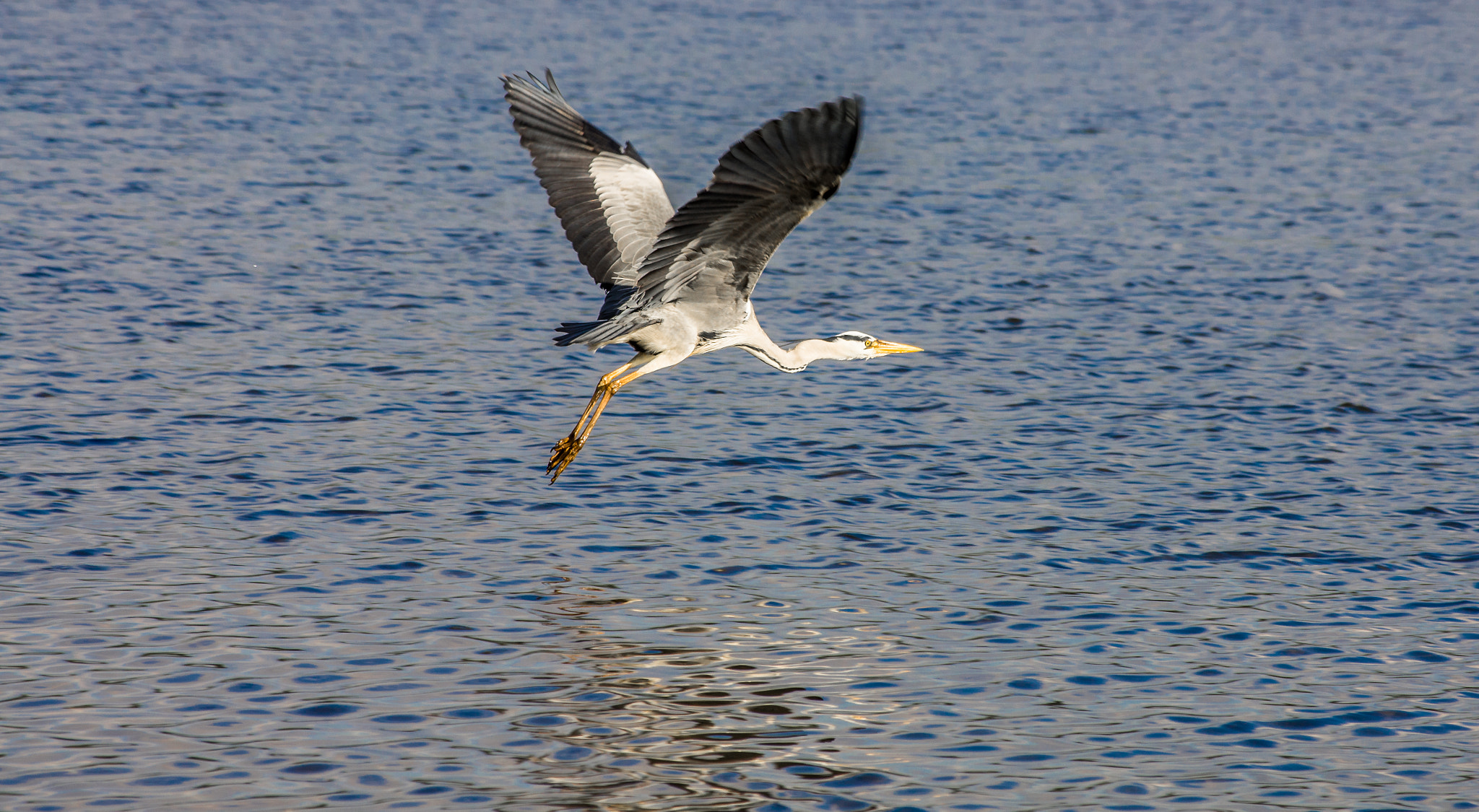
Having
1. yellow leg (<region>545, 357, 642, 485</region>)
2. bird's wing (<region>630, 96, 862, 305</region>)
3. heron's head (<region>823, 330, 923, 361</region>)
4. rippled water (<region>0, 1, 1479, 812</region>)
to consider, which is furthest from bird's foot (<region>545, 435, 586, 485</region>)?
heron's head (<region>823, 330, 923, 361</region>)

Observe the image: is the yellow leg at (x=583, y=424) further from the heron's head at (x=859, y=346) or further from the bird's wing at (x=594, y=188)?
the heron's head at (x=859, y=346)

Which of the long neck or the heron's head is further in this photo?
the heron's head

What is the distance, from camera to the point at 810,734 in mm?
8156

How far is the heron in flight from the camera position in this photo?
28.0 ft

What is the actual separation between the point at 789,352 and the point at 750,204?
2.89m

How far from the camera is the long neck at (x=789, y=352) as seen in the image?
11406 mm

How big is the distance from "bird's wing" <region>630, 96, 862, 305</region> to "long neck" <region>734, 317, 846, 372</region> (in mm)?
766

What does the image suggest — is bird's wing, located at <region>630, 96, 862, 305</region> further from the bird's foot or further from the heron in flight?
the bird's foot

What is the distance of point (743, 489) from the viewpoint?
12.0m

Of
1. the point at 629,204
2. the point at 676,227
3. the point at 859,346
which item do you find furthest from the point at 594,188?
the point at 859,346

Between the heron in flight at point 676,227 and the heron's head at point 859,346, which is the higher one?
the heron in flight at point 676,227

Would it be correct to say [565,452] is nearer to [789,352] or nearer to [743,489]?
[743,489]

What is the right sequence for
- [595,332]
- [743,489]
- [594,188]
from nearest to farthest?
1. [595,332]
2. [594,188]
3. [743,489]

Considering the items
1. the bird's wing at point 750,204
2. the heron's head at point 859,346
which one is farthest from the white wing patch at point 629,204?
the heron's head at point 859,346
